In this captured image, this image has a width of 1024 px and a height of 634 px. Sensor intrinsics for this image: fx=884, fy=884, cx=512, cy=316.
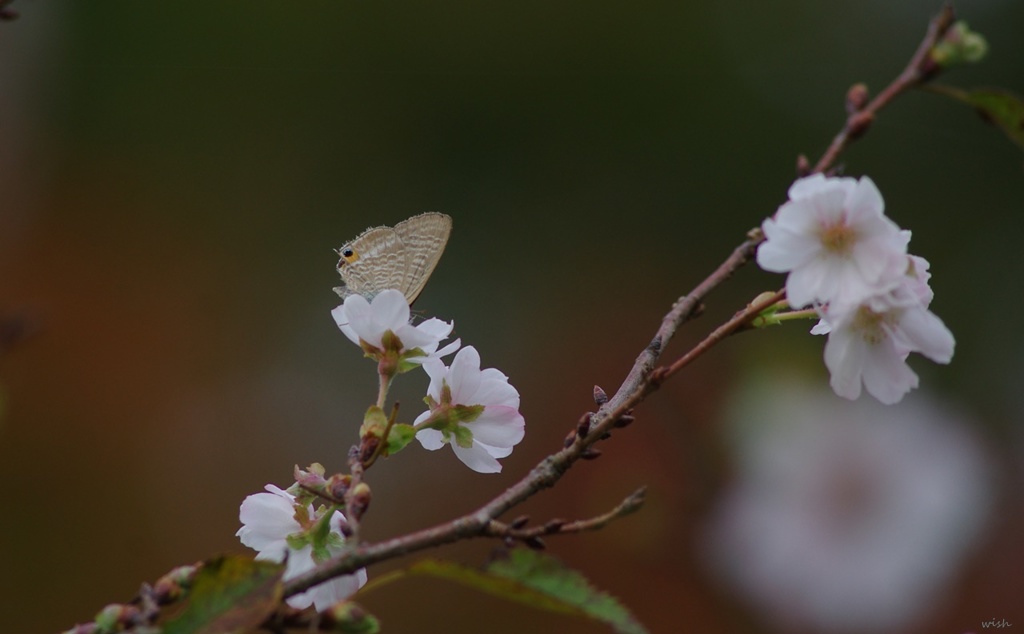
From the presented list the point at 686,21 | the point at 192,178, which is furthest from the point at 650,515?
the point at 686,21

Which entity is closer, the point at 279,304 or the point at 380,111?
the point at 279,304

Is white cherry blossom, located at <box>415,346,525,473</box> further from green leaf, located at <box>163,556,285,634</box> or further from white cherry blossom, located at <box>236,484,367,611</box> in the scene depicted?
green leaf, located at <box>163,556,285,634</box>

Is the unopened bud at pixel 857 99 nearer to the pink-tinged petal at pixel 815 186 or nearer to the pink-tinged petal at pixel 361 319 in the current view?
the pink-tinged petal at pixel 815 186

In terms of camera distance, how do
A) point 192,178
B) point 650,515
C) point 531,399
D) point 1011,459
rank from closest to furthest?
point 650,515, point 1011,459, point 531,399, point 192,178

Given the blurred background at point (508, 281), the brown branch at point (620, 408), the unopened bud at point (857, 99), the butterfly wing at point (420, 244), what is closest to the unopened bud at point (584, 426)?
the brown branch at point (620, 408)

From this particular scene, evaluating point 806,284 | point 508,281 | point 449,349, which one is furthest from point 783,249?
point 508,281

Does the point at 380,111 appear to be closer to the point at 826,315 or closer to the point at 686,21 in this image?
the point at 686,21

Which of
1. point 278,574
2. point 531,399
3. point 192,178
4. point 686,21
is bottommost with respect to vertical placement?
point 278,574

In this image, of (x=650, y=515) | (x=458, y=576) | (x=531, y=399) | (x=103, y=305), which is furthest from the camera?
(x=103, y=305)
